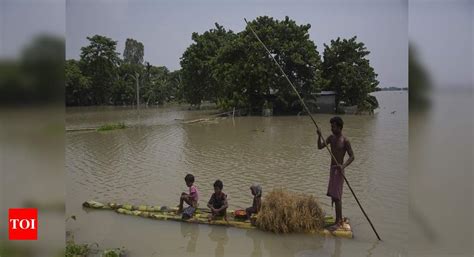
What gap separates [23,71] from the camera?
1.82 m

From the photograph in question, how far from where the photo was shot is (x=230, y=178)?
25.2ft

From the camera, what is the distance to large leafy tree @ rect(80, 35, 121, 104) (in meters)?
23.7

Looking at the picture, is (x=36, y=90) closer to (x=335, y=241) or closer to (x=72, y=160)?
(x=335, y=241)

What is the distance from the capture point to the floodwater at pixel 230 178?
4.30 m

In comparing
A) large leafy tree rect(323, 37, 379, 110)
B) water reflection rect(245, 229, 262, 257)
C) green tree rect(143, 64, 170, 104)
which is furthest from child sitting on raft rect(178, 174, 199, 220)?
green tree rect(143, 64, 170, 104)

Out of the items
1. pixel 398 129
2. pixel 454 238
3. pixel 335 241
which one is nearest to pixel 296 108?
pixel 398 129

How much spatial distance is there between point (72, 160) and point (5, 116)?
8994 millimetres

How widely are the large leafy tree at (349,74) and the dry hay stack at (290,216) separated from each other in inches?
646

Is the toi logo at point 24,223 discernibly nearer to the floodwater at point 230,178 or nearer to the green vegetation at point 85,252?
the green vegetation at point 85,252

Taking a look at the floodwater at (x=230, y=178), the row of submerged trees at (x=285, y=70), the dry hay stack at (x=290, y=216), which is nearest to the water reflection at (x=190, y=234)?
the floodwater at (x=230, y=178)

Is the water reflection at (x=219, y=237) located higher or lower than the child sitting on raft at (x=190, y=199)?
lower

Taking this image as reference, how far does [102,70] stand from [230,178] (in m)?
23.0

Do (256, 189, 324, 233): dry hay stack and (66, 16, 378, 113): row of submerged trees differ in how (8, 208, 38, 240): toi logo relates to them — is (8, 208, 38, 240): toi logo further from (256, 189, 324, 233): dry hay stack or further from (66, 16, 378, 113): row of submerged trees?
(66, 16, 378, 113): row of submerged trees

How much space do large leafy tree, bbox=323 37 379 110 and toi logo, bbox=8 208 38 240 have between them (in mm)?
19275
